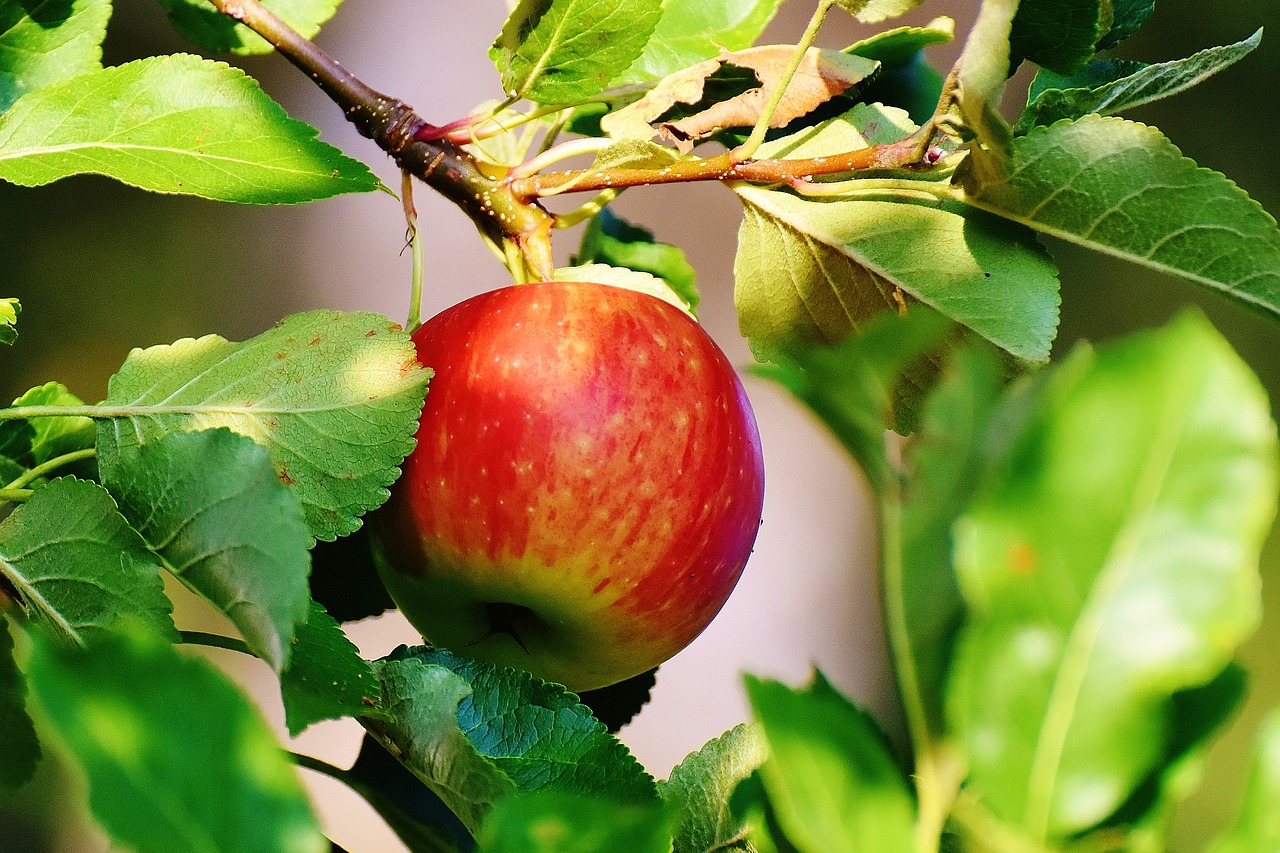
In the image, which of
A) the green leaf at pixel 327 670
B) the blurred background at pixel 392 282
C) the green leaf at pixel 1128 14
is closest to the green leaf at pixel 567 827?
the green leaf at pixel 327 670

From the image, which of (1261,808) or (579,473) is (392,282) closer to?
(579,473)

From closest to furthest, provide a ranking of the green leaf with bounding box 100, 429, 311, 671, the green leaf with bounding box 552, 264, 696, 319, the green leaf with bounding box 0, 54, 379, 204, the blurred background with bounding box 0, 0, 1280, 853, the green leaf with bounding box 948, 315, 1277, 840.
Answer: the green leaf with bounding box 948, 315, 1277, 840
the green leaf with bounding box 100, 429, 311, 671
the green leaf with bounding box 0, 54, 379, 204
the green leaf with bounding box 552, 264, 696, 319
the blurred background with bounding box 0, 0, 1280, 853

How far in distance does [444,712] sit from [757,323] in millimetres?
190

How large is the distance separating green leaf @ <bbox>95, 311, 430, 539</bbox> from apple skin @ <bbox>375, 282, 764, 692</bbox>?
3 cm

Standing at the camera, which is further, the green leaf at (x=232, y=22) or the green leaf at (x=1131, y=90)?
the green leaf at (x=232, y=22)

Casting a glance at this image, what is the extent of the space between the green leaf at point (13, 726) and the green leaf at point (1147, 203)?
307 mm

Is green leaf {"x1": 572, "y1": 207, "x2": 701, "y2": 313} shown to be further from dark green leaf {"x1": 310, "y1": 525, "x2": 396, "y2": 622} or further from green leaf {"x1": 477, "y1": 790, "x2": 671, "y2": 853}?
green leaf {"x1": 477, "y1": 790, "x2": 671, "y2": 853}

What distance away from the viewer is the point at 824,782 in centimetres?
13

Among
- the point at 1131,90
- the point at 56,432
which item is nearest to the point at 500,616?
the point at 56,432

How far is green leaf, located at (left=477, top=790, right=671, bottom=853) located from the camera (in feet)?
0.41

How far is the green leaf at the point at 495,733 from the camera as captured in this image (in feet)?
0.91

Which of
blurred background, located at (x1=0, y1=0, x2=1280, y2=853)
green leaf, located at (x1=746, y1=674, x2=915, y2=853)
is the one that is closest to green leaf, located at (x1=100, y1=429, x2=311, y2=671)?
green leaf, located at (x1=746, y1=674, x2=915, y2=853)

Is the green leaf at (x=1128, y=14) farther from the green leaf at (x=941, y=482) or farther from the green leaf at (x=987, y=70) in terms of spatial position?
the green leaf at (x=941, y=482)

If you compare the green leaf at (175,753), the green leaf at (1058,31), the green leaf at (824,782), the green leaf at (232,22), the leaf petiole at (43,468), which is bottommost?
the leaf petiole at (43,468)
